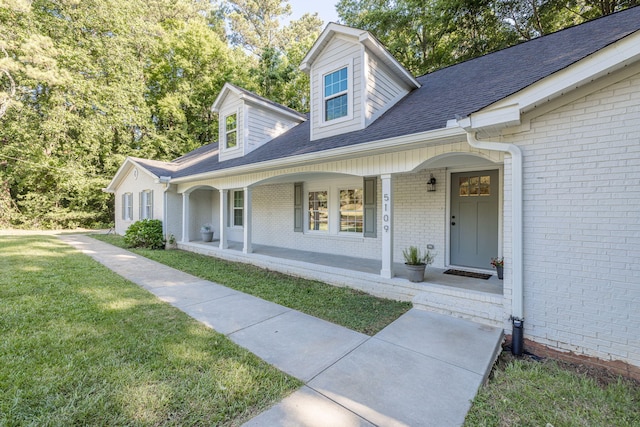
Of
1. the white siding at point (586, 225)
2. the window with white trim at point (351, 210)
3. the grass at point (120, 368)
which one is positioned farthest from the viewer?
the window with white trim at point (351, 210)

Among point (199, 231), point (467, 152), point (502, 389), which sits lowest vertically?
point (502, 389)

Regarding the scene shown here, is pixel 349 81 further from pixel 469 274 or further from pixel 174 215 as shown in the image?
pixel 174 215

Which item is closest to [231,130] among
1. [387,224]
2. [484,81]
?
[387,224]

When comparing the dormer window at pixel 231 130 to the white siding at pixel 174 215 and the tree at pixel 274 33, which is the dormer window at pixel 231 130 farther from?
the tree at pixel 274 33

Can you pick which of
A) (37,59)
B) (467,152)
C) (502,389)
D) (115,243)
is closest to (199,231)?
(115,243)

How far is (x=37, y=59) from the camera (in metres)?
14.5

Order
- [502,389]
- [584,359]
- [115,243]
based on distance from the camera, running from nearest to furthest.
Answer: [502,389]
[584,359]
[115,243]

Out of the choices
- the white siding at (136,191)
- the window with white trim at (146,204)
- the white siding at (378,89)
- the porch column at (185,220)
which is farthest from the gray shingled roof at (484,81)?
the window with white trim at (146,204)

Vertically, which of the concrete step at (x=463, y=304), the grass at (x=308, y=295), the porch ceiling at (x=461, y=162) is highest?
Answer: the porch ceiling at (x=461, y=162)

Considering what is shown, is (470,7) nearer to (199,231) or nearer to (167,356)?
(199,231)

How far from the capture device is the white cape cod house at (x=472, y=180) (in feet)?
10.1

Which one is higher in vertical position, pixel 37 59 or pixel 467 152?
pixel 37 59

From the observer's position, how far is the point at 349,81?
6.40m

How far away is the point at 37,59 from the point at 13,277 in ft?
48.5
